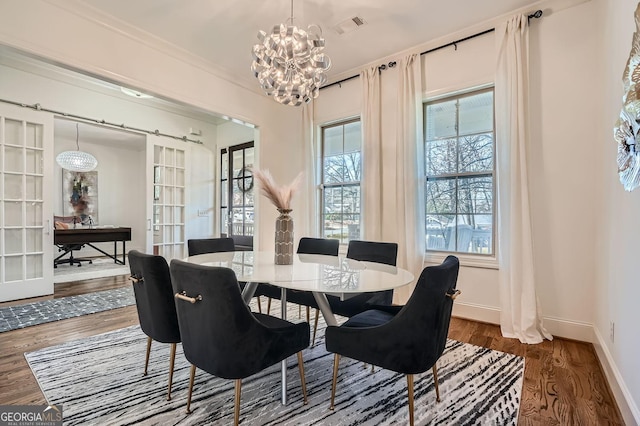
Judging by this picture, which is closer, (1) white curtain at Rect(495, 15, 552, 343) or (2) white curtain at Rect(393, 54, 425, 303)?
(1) white curtain at Rect(495, 15, 552, 343)

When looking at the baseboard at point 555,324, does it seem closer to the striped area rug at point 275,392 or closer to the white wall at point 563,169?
the white wall at point 563,169

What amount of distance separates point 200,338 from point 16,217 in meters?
4.27

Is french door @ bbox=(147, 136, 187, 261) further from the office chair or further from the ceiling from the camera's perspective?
the ceiling

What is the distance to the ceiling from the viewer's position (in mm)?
2820

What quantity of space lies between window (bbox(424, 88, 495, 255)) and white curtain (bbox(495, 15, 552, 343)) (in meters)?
0.28

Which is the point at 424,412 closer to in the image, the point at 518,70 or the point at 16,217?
the point at 518,70

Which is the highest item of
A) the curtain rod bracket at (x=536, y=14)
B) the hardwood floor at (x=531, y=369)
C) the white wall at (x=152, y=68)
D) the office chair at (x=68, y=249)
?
the curtain rod bracket at (x=536, y=14)

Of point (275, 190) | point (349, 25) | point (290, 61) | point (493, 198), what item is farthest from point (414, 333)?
point (349, 25)

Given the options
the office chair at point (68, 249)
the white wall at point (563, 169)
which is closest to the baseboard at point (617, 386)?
the white wall at point (563, 169)

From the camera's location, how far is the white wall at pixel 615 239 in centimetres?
161

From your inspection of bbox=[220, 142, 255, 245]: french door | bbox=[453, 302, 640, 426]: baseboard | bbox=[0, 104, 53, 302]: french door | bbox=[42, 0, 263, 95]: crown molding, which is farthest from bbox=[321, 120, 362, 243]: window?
bbox=[0, 104, 53, 302]: french door

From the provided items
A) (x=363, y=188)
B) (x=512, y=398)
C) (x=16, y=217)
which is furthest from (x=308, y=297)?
(x=16, y=217)

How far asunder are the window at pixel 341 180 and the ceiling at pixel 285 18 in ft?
3.78

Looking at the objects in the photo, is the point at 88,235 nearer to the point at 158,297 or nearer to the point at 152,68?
the point at 152,68
